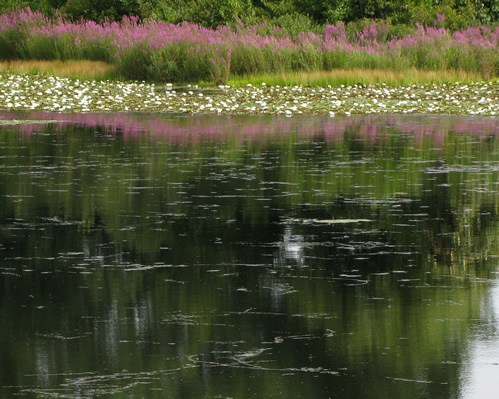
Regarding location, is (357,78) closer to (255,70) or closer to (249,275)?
(255,70)

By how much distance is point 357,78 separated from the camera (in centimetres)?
2830

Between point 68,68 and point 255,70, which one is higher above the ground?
point 68,68

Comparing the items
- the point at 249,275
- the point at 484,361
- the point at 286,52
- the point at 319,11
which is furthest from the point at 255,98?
the point at 484,361

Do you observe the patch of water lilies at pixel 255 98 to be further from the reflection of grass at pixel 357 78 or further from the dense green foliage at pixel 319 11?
the dense green foliage at pixel 319 11

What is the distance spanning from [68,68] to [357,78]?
9103mm

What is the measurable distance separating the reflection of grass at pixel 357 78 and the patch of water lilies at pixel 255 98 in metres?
0.47

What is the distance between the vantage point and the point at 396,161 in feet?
48.5

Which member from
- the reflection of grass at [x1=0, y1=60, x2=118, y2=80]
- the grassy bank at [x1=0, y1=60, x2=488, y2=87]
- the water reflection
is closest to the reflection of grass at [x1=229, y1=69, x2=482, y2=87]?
the grassy bank at [x1=0, y1=60, x2=488, y2=87]

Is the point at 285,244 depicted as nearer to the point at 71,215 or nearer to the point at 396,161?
the point at 71,215

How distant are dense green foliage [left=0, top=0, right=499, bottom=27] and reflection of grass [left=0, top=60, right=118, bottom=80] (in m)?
4.66

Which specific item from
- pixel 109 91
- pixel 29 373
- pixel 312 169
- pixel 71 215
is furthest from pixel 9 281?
pixel 109 91

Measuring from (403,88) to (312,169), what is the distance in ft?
46.2

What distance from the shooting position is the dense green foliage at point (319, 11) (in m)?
36.3

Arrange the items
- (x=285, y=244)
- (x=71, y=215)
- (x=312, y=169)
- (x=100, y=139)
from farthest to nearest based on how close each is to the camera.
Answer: (x=100, y=139)
(x=312, y=169)
(x=71, y=215)
(x=285, y=244)
